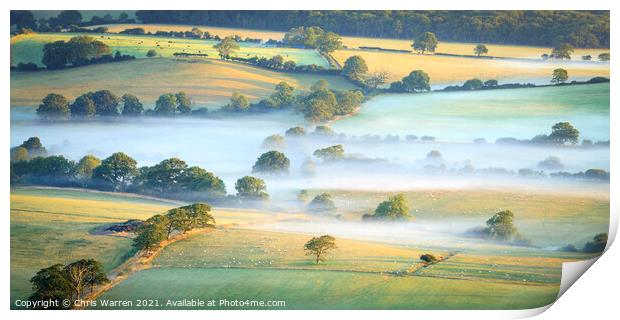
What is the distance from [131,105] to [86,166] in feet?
2.71

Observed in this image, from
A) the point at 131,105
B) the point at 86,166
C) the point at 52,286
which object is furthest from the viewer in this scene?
the point at 131,105

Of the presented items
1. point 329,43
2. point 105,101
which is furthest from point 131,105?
point 329,43

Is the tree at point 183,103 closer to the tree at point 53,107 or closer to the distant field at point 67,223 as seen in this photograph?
the distant field at point 67,223

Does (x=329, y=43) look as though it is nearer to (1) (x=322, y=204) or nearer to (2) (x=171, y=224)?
(1) (x=322, y=204)

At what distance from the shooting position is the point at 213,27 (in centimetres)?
1191

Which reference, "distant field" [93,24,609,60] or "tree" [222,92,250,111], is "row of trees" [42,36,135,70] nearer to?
"distant field" [93,24,609,60]

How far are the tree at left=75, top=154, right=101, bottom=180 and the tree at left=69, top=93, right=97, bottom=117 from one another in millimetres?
480

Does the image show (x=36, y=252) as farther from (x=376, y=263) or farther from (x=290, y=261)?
(x=376, y=263)

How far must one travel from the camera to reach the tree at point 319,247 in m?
11.4

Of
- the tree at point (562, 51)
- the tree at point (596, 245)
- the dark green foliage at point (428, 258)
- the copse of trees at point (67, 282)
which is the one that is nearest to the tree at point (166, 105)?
the copse of trees at point (67, 282)

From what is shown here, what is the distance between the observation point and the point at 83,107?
465 inches

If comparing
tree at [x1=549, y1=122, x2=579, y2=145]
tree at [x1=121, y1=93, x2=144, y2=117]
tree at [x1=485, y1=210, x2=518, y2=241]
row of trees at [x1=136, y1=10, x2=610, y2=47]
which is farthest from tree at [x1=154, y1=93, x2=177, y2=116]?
tree at [x1=549, y1=122, x2=579, y2=145]

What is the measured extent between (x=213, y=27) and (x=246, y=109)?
975 millimetres
